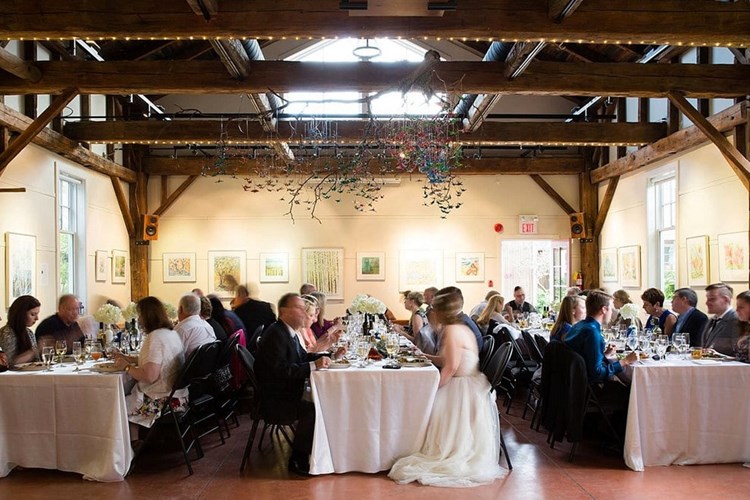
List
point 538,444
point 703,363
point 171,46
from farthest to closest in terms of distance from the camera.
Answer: point 171,46, point 538,444, point 703,363

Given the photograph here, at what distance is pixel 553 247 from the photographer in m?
14.9

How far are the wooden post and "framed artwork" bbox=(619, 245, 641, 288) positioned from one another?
3.98ft

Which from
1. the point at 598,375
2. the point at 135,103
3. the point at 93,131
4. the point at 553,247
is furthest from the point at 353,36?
the point at 553,247

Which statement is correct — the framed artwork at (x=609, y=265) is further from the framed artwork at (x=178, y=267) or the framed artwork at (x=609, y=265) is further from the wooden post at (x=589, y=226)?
the framed artwork at (x=178, y=267)

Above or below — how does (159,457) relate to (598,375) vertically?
below

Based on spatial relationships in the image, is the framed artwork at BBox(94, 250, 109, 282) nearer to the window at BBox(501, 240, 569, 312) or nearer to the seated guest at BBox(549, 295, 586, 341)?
the window at BBox(501, 240, 569, 312)

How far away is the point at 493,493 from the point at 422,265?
9.85m

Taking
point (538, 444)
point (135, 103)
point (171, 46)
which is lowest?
point (538, 444)

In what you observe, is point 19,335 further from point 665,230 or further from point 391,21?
point 665,230

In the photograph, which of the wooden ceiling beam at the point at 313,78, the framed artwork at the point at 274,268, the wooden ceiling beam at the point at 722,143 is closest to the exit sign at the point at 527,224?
the framed artwork at the point at 274,268

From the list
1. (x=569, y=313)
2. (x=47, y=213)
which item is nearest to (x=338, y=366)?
(x=569, y=313)

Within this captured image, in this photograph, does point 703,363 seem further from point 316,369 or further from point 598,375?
point 316,369

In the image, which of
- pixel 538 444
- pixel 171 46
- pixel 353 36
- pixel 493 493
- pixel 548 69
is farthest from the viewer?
pixel 171 46

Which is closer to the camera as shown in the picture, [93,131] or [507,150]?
[93,131]
